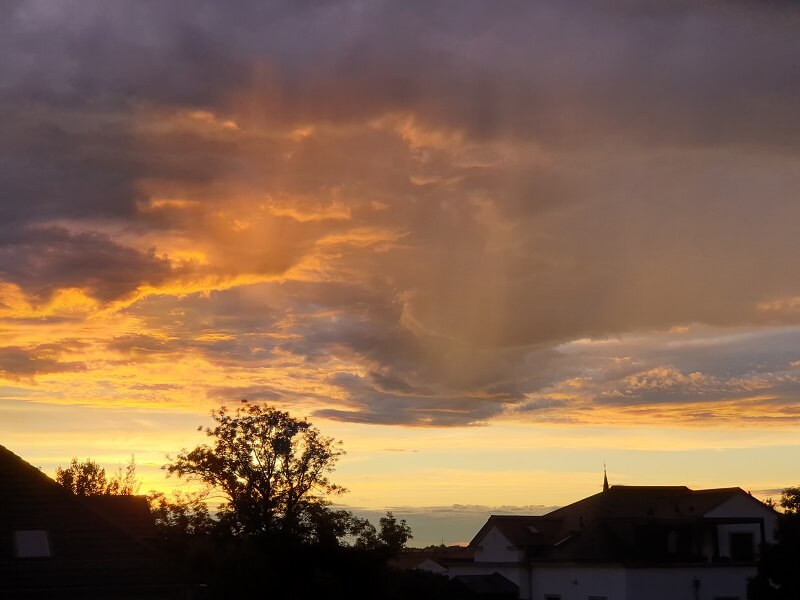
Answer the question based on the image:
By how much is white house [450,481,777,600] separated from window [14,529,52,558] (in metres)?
36.1

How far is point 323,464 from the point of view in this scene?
1918 inches

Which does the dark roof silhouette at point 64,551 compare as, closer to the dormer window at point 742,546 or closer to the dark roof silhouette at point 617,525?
the dark roof silhouette at point 617,525

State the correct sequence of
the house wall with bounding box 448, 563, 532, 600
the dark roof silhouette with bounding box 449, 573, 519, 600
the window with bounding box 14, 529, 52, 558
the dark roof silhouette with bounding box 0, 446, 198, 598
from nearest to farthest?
the dark roof silhouette with bounding box 0, 446, 198, 598 < the window with bounding box 14, 529, 52, 558 < the dark roof silhouette with bounding box 449, 573, 519, 600 < the house wall with bounding box 448, 563, 532, 600

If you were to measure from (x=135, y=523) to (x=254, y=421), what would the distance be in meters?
8.02

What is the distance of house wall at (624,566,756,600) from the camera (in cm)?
5638

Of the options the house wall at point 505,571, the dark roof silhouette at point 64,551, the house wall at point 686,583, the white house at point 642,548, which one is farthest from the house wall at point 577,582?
the dark roof silhouette at point 64,551

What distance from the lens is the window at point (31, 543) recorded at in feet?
97.4

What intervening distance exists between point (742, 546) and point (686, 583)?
5526 millimetres

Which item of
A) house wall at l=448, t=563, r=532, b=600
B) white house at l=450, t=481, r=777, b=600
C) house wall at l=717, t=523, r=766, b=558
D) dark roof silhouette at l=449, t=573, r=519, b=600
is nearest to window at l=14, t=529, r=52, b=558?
dark roof silhouette at l=449, t=573, r=519, b=600

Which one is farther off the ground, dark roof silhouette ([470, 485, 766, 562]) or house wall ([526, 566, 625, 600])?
dark roof silhouette ([470, 485, 766, 562])

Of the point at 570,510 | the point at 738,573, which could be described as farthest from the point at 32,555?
the point at 570,510

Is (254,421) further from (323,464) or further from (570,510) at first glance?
(570,510)

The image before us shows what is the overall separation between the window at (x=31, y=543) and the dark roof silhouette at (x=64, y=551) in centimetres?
5

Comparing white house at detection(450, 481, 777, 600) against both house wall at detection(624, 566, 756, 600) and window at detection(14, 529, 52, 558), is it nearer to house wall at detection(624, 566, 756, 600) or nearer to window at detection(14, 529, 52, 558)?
house wall at detection(624, 566, 756, 600)
